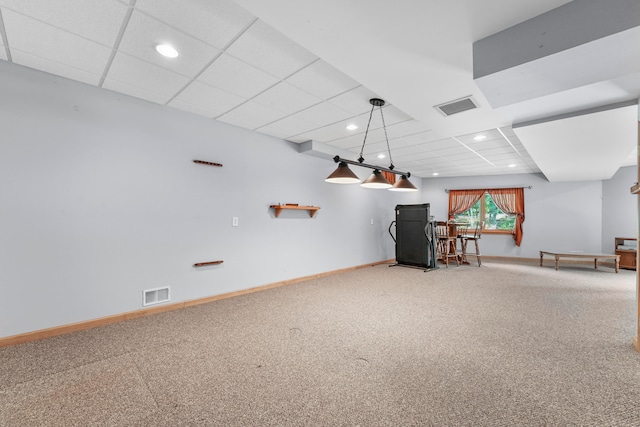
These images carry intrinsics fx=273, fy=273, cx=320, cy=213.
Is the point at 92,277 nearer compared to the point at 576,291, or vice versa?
the point at 92,277

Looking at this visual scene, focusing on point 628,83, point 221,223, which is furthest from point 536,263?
point 221,223

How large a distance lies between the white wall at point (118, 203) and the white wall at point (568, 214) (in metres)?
7.04

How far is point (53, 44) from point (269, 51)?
181 centimetres

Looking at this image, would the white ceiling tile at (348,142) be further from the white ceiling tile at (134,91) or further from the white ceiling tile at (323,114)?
the white ceiling tile at (134,91)

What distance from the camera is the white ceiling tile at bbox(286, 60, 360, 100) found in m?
2.62

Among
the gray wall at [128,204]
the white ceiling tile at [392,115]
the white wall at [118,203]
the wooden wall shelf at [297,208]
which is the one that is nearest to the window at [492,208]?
the gray wall at [128,204]

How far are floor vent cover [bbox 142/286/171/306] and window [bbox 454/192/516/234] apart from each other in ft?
27.8

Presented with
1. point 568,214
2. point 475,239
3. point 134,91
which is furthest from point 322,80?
point 568,214

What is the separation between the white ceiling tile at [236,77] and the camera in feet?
8.39

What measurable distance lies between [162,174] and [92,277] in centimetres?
139

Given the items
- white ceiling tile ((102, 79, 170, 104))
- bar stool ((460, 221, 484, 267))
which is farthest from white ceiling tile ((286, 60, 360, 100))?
bar stool ((460, 221, 484, 267))

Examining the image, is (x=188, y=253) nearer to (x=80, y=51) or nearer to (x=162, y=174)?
(x=162, y=174)

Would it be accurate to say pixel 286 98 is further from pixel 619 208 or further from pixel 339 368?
pixel 619 208

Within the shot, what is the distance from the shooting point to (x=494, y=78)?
210cm
